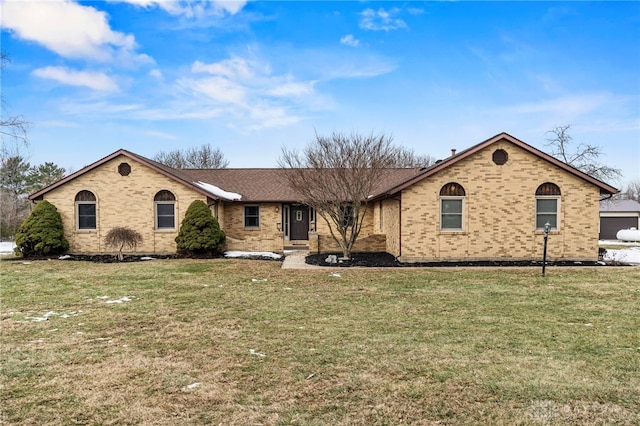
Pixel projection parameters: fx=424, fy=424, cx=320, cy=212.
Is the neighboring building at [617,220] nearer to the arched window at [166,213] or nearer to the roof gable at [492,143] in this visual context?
the roof gable at [492,143]

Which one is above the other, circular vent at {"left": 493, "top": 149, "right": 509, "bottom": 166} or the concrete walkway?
circular vent at {"left": 493, "top": 149, "right": 509, "bottom": 166}

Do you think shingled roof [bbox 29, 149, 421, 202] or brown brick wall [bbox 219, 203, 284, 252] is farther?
brown brick wall [bbox 219, 203, 284, 252]

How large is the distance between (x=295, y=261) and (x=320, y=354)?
35.7 feet

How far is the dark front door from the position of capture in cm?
2345

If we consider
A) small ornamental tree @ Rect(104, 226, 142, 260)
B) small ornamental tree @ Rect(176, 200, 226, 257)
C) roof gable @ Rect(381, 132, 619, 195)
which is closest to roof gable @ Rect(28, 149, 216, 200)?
small ornamental tree @ Rect(176, 200, 226, 257)

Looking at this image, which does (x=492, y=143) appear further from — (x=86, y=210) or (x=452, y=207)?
(x=86, y=210)

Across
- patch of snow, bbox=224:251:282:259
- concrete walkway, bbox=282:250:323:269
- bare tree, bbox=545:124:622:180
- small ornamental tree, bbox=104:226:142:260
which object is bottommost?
concrete walkway, bbox=282:250:323:269

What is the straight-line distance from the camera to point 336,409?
13.0ft

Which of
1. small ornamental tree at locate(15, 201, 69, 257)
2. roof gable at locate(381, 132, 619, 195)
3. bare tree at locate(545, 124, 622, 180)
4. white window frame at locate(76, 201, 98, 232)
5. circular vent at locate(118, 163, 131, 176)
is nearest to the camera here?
roof gable at locate(381, 132, 619, 195)

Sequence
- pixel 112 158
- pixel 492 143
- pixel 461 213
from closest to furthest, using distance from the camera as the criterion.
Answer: pixel 492 143 < pixel 461 213 < pixel 112 158

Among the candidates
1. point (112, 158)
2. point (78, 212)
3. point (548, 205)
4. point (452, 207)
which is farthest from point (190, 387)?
point (78, 212)

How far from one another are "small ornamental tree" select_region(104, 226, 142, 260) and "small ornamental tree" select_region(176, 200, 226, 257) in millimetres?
1755

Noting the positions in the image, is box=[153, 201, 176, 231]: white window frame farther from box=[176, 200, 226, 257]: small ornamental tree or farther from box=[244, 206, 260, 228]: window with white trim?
box=[244, 206, 260, 228]: window with white trim

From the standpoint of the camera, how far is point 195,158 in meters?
49.4
